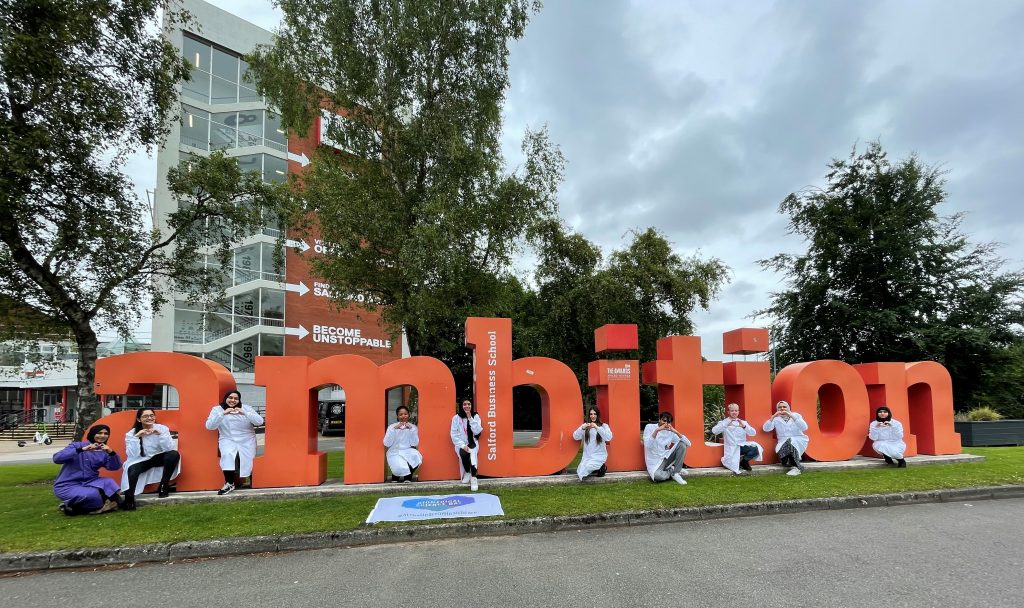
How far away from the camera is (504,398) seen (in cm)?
949

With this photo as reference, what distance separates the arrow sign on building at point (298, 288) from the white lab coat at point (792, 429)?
2730 centimetres

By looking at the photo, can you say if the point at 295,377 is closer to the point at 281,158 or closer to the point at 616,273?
the point at 616,273

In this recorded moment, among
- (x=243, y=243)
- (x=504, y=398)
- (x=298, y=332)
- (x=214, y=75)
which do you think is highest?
(x=214, y=75)

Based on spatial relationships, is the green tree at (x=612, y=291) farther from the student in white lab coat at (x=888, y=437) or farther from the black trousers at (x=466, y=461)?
the black trousers at (x=466, y=461)

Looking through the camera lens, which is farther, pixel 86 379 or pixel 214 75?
pixel 214 75

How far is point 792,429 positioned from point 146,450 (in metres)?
11.5

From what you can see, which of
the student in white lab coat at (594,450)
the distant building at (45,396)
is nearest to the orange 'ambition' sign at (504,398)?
the student in white lab coat at (594,450)

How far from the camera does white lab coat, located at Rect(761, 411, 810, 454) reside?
10.1 metres

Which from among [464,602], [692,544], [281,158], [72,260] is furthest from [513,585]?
[281,158]

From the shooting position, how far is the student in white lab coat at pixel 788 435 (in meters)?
9.98

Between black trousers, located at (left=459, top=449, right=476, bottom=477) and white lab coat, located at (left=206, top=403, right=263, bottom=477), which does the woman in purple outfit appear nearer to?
white lab coat, located at (left=206, top=403, right=263, bottom=477)

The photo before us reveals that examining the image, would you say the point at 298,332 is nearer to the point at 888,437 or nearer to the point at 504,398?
the point at 504,398

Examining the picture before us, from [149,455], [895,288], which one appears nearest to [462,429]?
[149,455]

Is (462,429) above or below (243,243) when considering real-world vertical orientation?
below
